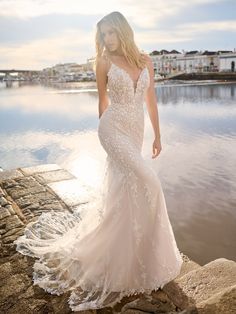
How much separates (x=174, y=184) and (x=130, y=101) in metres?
4.75

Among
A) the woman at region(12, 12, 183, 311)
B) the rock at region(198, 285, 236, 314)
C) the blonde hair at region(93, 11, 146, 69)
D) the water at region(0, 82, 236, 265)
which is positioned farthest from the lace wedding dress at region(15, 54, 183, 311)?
the water at region(0, 82, 236, 265)

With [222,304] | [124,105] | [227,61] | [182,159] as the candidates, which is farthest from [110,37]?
[227,61]

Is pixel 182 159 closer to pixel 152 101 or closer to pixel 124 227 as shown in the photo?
pixel 152 101

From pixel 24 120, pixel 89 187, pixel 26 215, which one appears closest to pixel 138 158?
pixel 26 215

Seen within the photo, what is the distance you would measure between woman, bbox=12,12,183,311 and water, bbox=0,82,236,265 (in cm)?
222

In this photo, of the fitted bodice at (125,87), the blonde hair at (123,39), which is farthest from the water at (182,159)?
the blonde hair at (123,39)

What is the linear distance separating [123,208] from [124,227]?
0.14 m

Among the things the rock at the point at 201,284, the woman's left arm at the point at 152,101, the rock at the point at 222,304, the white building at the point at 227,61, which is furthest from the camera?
the white building at the point at 227,61

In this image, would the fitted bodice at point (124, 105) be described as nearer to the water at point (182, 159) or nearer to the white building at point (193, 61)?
the water at point (182, 159)

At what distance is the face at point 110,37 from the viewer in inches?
96.0

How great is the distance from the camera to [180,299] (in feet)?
7.82

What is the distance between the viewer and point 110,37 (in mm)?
2461

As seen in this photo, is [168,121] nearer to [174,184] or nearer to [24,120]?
[24,120]

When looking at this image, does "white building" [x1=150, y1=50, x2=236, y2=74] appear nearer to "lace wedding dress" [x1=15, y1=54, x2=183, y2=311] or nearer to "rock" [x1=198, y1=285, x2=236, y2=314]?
"lace wedding dress" [x1=15, y1=54, x2=183, y2=311]
